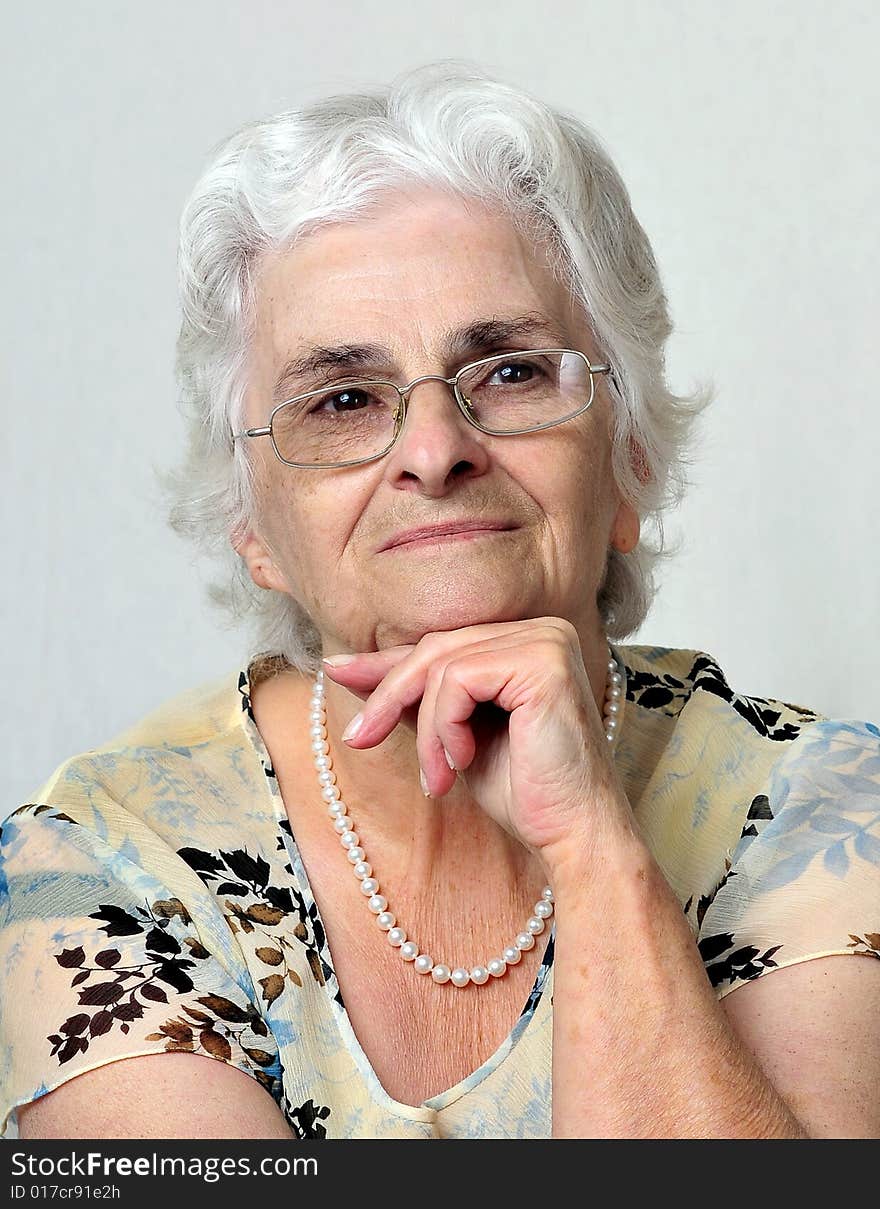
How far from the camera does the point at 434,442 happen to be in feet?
5.35

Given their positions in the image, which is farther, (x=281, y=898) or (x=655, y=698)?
(x=655, y=698)

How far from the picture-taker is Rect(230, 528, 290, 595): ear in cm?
197

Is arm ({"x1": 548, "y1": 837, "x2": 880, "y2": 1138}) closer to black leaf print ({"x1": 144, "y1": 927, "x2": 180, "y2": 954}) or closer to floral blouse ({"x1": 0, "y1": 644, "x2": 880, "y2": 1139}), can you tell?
floral blouse ({"x1": 0, "y1": 644, "x2": 880, "y2": 1139})

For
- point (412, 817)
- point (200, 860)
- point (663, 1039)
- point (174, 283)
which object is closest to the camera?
point (663, 1039)

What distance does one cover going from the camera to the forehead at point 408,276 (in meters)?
1.68

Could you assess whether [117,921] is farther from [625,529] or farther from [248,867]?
[625,529]

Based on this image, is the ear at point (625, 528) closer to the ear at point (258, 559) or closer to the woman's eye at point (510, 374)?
the woman's eye at point (510, 374)

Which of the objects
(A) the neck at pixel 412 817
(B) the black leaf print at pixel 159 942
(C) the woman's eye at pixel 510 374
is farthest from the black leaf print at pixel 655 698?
(B) the black leaf print at pixel 159 942

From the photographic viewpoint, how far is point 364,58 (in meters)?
3.48

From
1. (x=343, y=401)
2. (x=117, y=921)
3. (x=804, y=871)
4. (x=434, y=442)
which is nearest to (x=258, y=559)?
(x=343, y=401)

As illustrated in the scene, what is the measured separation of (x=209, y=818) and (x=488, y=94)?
0.95 metres

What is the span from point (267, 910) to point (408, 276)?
0.75 m

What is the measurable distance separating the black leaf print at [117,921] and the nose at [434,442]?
22.1 inches
